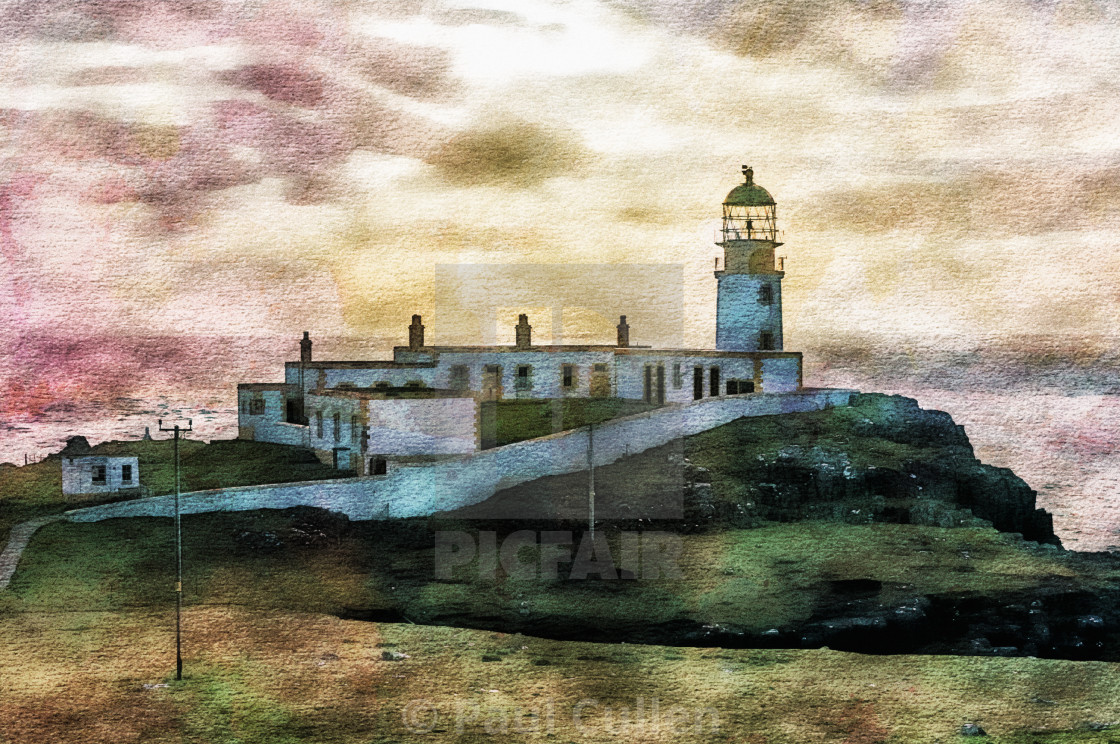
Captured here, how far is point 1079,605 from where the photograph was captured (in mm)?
25016

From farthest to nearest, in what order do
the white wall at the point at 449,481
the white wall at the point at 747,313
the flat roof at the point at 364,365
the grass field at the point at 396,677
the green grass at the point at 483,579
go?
the white wall at the point at 747,313 → the flat roof at the point at 364,365 → the white wall at the point at 449,481 → the green grass at the point at 483,579 → the grass field at the point at 396,677

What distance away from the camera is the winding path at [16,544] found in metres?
25.4

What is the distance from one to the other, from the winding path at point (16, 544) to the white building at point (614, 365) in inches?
411

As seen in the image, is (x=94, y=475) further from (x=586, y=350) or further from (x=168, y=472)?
(x=586, y=350)

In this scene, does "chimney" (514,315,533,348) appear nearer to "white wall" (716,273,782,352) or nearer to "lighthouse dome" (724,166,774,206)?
"white wall" (716,273,782,352)

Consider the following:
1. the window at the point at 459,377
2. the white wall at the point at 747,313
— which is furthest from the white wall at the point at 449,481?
the window at the point at 459,377

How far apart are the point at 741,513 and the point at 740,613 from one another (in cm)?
773

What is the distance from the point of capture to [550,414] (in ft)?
129

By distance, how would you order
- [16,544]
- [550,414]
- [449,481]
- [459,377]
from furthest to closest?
1. [459,377]
2. [550,414]
3. [449,481]
4. [16,544]

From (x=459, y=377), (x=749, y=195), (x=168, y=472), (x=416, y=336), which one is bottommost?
(x=168, y=472)

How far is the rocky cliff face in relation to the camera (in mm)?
32469

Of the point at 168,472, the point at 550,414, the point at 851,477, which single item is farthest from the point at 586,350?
the point at 168,472

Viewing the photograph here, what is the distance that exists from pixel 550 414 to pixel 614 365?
411 cm

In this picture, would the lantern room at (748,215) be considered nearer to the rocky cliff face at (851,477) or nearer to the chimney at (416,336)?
the rocky cliff face at (851,477)
